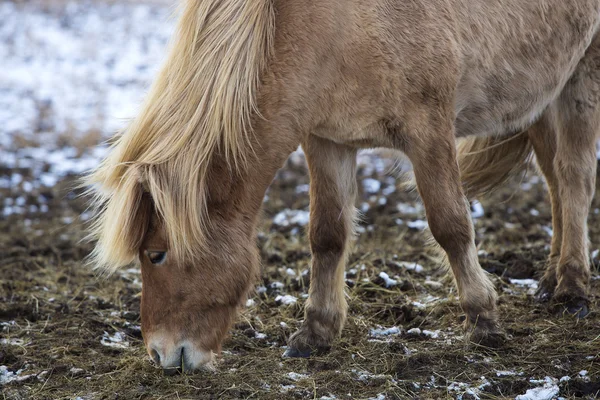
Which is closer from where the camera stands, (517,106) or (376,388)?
(376,388)

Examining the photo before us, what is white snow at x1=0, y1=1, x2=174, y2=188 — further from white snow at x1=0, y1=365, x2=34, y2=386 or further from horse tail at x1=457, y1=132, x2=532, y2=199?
horse tail at x1=457, y1=132, x2=532, y2=199

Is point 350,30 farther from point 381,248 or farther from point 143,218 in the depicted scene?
point 381,248

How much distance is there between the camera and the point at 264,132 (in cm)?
319

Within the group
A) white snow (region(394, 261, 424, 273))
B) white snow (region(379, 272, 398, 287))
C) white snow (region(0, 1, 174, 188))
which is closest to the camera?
white snow (region(379, 272, 398, 287))

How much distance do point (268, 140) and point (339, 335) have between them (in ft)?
4.07

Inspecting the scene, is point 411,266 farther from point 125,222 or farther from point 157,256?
point 125,222

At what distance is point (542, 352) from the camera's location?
3.44m

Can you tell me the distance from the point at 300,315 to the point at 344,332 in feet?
1.35

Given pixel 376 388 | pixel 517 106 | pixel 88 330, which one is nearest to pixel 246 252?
pixel 376 388

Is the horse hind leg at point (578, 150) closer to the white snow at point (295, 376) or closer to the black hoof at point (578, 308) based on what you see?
the black hoof at point (578, 308)

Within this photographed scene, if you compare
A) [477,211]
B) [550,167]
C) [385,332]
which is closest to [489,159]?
[550,167]

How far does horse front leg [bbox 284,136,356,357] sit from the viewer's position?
3.79 m

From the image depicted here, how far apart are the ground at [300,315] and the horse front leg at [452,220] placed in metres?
0.15

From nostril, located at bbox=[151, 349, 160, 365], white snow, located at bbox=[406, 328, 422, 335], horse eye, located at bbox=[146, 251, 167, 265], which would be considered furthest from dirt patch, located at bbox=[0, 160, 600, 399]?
horse eye, located at bbox=[146, 251, 167, 265]
